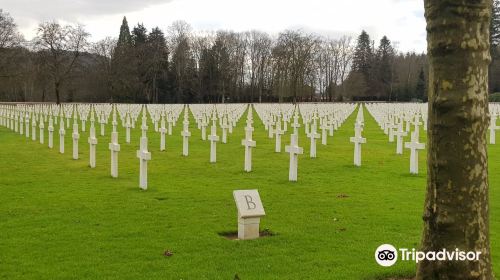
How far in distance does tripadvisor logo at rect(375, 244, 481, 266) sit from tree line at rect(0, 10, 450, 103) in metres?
48.3

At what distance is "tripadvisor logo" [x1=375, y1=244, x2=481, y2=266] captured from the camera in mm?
3729

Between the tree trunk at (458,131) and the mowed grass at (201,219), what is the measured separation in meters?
1.45

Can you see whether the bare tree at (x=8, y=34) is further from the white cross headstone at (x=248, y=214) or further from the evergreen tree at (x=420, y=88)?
the evergreen tree at (x=420, y=88)

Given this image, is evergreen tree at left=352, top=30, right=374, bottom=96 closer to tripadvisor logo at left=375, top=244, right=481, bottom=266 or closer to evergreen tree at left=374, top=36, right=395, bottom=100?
evergreen tree at left=374, top=36, right=395, bottom=100

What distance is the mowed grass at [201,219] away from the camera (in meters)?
5.26

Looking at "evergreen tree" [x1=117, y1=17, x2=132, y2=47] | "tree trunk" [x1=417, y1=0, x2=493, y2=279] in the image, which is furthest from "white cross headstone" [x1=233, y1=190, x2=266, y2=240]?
"evergreen tree" [x1=117, y1=17, x2=132, y2=47]

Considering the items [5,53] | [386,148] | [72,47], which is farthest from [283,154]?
[72,47]

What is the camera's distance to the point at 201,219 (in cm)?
731

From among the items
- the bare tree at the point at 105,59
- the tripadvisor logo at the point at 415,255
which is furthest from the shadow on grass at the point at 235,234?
the bare tree at the point at 105,59

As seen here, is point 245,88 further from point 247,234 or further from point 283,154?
point 247,234

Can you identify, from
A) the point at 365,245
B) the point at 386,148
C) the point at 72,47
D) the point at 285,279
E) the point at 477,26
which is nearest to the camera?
the point at 477,26

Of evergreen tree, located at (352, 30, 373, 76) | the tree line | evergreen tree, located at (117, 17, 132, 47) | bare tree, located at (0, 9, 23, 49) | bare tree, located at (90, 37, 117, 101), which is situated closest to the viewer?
bare tree, located at (0, 9, 23, 49)

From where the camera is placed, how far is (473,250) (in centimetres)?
373

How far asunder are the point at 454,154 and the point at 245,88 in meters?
77.5
